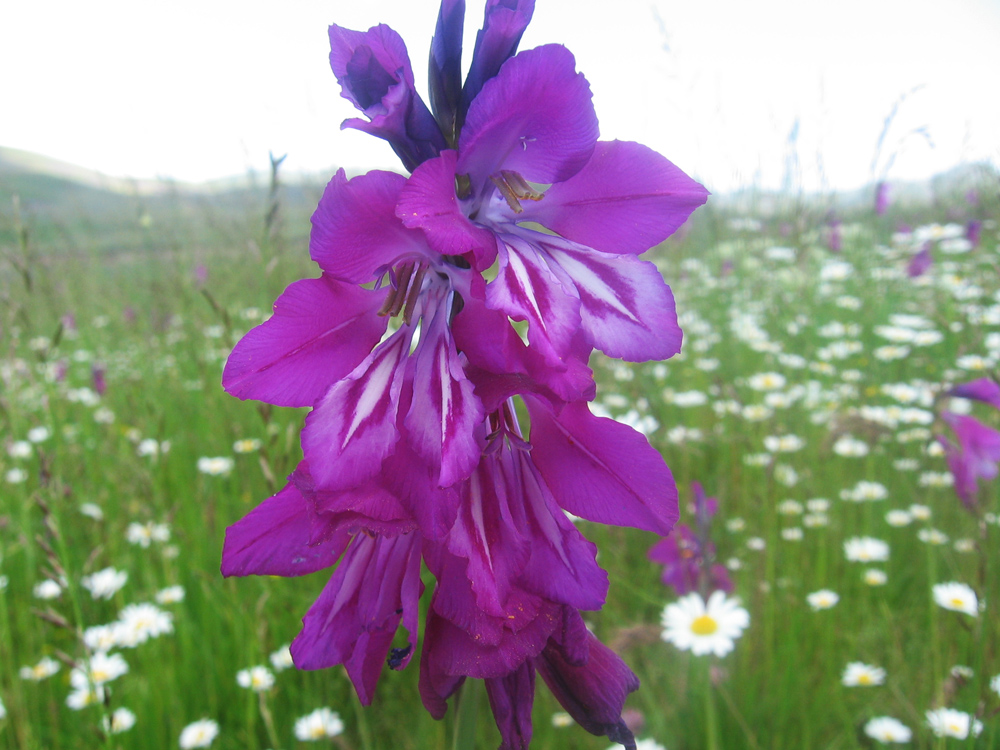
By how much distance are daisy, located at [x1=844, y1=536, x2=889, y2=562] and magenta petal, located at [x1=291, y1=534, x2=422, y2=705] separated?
2.70 metres

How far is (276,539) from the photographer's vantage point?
76 centimetres

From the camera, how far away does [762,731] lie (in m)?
2.05

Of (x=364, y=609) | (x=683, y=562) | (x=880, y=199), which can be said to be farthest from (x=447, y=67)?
(x=880, y=199)

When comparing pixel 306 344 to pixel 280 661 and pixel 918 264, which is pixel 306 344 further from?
pixel 918 264

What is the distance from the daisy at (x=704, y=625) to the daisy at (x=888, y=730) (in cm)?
49

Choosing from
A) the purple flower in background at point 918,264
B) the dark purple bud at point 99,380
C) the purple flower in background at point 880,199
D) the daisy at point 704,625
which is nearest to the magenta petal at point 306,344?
the daisy at point 704,625

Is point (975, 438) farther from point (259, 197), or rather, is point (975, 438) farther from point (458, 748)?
point (259, 197)

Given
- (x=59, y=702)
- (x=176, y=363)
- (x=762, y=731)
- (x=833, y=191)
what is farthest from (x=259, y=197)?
(x=762, y=731)

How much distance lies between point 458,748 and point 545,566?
26 centimetres

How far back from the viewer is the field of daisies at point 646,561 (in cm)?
194

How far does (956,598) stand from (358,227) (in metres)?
2.52

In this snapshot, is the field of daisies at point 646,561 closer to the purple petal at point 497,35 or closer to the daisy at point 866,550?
the daisy at point 866,550

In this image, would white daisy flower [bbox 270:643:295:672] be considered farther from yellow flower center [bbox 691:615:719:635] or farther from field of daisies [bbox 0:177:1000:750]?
yellow flower center [bbox 691:615:719:635]

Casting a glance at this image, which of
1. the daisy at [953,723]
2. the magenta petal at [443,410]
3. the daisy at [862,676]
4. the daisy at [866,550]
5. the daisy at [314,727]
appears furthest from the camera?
the daisy at [866,550]
